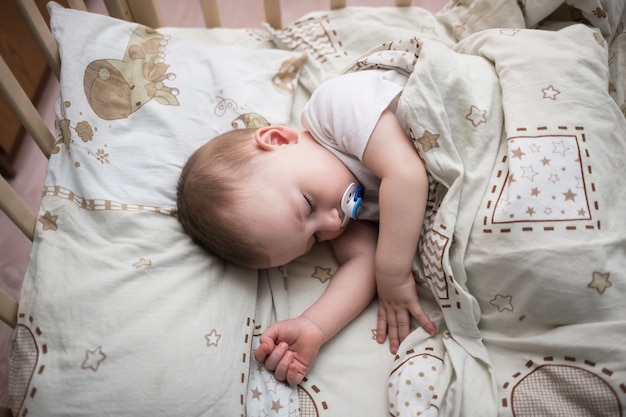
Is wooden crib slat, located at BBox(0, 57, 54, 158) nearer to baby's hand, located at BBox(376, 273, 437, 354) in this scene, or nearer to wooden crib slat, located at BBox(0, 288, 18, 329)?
wooden crib slat, located at BBox(0, 288, 18, 329)

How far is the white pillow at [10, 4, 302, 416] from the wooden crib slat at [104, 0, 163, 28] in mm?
143

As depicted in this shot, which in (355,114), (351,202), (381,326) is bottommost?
(381,326)

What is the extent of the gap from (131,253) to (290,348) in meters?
0.31

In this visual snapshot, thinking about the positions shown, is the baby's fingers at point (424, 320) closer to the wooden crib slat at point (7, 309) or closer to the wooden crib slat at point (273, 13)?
the wooden crib slat at point (7, 309)

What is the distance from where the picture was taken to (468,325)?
2.62ft

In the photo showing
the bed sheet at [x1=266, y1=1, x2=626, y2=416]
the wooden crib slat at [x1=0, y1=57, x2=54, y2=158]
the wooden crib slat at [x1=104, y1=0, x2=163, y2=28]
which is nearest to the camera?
the bed sheet at [x1=266, y1=1, x2=626, y2=416]

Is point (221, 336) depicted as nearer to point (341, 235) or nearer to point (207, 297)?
point (207, 297)

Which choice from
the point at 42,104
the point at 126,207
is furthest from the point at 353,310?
the point at 42,104

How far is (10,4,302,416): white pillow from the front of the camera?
0.71 metres

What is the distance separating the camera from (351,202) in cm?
85

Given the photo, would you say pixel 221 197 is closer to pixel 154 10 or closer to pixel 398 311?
pixel 398 311

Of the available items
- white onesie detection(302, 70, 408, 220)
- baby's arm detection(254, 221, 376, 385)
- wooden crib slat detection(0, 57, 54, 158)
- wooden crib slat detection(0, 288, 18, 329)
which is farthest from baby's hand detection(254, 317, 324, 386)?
wooden crib slat detection(0, 57, 54, 158)

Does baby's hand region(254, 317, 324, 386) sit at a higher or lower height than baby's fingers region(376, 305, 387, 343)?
higher

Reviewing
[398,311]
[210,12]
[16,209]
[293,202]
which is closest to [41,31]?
[16,209]
